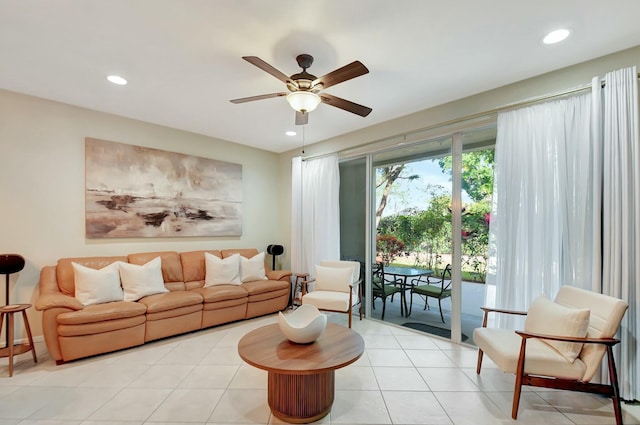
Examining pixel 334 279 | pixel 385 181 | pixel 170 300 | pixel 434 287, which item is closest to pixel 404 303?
pixel 434 287

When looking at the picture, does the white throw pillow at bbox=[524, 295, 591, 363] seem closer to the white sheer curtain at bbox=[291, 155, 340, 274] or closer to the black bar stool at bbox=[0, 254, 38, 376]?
the white sheer curtain at bbox=[291, 155, 340, 274]

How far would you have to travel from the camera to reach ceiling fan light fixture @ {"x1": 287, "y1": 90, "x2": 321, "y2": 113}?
7.52 feet

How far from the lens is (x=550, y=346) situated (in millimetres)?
2174

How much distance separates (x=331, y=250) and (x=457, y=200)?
1977 mm

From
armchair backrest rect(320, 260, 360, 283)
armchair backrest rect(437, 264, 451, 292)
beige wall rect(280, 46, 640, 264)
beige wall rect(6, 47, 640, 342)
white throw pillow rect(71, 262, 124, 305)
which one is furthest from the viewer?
armchair backrest rect(320, 260, 360, 283)

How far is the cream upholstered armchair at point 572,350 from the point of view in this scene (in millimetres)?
1941

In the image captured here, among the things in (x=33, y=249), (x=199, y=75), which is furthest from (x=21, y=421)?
(x=199, y=75)

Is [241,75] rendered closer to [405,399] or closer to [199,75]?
[199,75]

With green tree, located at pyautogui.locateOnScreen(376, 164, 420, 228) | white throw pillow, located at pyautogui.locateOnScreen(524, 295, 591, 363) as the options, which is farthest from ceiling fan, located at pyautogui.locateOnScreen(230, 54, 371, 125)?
white throw pillow, located at pyautogui.locateOnScreen(524, 295, 591, 363)

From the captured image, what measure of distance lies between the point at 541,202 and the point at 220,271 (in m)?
3.89

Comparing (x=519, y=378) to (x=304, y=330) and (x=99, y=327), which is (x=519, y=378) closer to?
(x=304, y=330)

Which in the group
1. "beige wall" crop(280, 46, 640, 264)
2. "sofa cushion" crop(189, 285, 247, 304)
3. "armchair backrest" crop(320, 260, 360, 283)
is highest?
"beige wall" crop(280, 46, 640, 264)

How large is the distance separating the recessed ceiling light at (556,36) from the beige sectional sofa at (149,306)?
160 inches

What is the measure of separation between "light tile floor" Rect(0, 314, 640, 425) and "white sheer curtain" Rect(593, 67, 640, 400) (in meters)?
0.41
